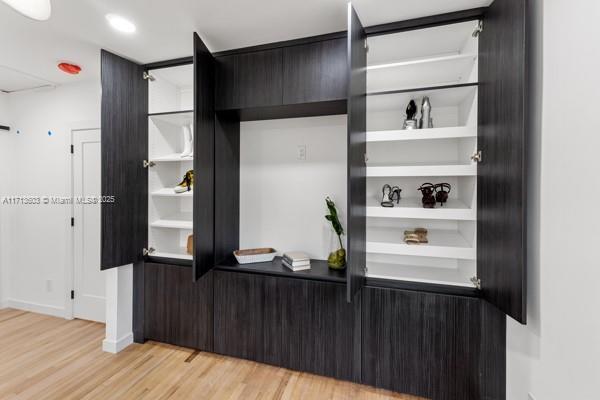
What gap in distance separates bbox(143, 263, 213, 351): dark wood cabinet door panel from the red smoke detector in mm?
1870

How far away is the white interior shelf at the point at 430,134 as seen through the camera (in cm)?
167

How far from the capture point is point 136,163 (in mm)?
2355

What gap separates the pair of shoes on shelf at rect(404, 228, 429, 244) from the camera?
5.97 ft

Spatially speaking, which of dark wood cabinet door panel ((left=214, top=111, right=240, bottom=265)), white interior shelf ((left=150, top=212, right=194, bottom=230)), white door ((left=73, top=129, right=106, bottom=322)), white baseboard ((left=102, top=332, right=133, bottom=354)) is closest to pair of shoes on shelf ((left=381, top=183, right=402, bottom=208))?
dark wood cabinet door panel ((left=214, top=111, right=240, bottom=265))

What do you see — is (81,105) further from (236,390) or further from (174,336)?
(236,390)

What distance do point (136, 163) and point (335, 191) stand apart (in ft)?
5.54

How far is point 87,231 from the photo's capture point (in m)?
2.90

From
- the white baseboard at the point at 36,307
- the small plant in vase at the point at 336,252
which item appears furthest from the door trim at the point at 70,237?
the small plant in vase at the point at 336,252

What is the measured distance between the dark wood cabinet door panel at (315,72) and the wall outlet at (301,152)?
1.47 feet

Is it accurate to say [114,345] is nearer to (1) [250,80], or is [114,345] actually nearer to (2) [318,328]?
(2) [318,328]

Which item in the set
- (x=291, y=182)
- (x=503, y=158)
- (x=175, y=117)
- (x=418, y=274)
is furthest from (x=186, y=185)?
(x=503, y=158)

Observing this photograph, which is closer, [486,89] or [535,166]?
[535,166]

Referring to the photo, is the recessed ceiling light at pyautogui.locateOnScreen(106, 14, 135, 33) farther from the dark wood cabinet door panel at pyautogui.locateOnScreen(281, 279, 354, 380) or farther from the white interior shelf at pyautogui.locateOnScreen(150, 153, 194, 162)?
the dark wood cabinet door panel at pyautogui.locateOnScreen(281, 279, 354, 380)

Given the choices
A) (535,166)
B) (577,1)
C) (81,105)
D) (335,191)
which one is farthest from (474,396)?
(81,105)
